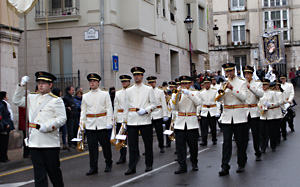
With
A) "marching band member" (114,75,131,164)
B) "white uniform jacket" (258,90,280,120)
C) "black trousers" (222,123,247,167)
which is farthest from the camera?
"white uniform jacket" (258,90,280,120)

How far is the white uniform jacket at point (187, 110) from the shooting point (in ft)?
34.0

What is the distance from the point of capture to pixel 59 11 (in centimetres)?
2150

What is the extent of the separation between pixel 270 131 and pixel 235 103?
3.47 metres

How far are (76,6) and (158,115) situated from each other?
30.2 feet

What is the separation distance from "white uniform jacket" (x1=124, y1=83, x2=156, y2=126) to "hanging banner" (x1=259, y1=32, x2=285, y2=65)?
2572 cm

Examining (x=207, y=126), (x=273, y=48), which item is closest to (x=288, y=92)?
(x=207, y=126)

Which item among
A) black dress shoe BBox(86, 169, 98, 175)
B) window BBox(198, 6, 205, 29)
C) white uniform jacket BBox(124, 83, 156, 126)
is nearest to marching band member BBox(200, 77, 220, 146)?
white uniform jacket BBox(124, 83, 156, 126)

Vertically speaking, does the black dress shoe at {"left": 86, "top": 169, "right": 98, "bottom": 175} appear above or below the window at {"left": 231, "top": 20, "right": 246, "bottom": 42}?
below

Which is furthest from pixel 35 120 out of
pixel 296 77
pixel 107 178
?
pixel 296 77

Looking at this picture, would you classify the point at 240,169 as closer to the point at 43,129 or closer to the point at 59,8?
the point at 43,129

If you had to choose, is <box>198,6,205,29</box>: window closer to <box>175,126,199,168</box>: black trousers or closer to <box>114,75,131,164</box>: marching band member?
<box>114,75,131,164</box>: marching band member

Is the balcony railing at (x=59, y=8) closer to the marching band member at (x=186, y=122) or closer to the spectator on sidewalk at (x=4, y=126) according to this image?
the spectator on sidewalk at (x=4, y=126)

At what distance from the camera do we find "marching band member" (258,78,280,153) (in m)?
12.8

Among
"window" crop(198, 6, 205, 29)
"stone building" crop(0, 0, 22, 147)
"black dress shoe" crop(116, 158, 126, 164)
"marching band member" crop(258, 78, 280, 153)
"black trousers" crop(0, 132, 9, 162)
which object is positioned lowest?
"black dress shoe" crop(116, 158, 126, 164)
